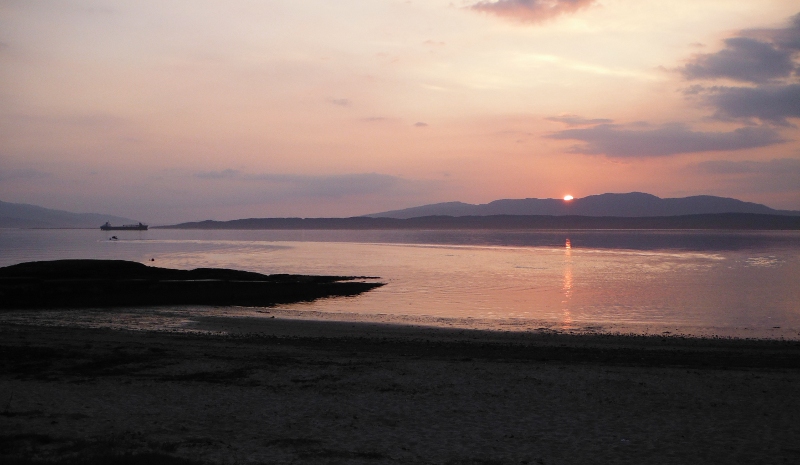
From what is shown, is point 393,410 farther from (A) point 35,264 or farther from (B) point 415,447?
(A) point 35,264

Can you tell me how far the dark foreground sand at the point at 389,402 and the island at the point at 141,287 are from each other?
14.3 meters

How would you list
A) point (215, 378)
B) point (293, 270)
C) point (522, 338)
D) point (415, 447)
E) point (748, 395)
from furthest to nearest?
point (293, 270), point (522, 338), point (215, 378), point (748, 395), point (415, 447)

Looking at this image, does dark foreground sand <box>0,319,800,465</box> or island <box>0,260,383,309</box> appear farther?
island <box>0,260,383,309</box>

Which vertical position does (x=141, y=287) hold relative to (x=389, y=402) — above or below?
above

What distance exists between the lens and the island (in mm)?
32812

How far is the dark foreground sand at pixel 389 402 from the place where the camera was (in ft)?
30.9

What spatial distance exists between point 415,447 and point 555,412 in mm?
3652

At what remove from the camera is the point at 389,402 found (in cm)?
1256

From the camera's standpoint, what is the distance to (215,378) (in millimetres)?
14227

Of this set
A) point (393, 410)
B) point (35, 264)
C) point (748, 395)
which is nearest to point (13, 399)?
point (393, 410)

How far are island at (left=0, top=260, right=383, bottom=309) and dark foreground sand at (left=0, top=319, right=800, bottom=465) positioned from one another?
47.0 feet

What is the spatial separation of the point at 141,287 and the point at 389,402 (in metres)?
28.5

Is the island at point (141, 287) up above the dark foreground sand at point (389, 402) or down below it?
above

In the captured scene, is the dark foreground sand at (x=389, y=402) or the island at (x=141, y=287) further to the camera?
the island at (x=141, y=287)
